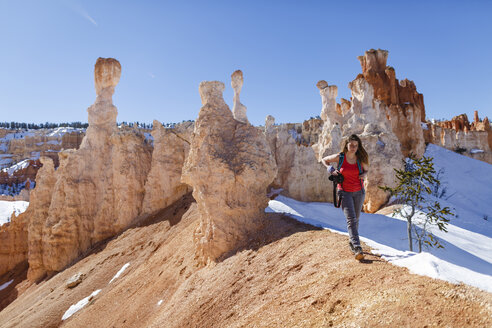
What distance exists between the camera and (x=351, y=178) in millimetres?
5188

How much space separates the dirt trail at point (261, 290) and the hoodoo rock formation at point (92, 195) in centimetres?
301

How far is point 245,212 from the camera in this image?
9203mm

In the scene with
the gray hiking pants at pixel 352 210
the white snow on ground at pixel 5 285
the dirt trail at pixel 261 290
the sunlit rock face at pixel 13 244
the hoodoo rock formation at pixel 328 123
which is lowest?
the white snow on ground at pixel 5 285

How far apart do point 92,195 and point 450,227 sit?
19.2m

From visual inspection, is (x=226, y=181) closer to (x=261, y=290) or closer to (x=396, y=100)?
(x=261, y=290)

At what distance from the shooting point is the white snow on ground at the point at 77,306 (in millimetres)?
11359

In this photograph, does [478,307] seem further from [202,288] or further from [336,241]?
[202,288]

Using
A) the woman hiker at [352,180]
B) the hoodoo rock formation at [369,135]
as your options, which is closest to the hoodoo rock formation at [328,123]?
the hoodoo rock formation at [369,135]

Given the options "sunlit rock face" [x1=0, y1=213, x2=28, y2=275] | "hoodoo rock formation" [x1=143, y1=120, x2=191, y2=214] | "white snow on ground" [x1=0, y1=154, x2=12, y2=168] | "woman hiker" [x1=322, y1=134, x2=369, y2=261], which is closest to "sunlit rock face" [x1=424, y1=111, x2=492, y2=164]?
"hoodoo rock formation" [x1=143, y1=120, x2=191, y2=214]

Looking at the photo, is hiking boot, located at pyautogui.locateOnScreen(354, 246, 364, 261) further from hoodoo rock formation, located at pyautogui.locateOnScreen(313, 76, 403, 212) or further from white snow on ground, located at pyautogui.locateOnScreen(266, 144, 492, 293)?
hoodoo rock formation, located at pyautogui.locateOnScreen(313, 76, 403, 212)

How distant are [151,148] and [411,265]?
17715 mm

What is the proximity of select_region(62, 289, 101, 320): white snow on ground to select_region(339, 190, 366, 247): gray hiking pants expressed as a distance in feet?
37.7

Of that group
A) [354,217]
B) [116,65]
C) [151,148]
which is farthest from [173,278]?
[116,65]

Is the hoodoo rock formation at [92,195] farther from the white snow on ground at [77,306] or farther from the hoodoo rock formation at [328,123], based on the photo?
the hoodoo rock formation at [328,123]
